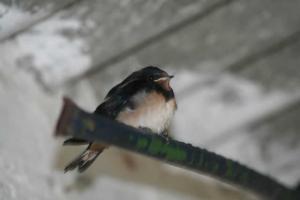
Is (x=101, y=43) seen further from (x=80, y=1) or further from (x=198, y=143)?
(x=198, y=143)

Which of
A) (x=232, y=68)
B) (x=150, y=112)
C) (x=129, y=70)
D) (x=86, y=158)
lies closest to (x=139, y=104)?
(x=150, y=112)

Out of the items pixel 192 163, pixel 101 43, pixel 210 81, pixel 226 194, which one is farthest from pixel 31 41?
pixel 226 194

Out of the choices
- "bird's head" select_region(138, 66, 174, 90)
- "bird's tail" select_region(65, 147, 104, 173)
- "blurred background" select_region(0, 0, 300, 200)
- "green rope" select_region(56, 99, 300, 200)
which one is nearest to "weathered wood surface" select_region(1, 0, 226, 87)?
"blurred background" select_region(0, 0, 300, 200)

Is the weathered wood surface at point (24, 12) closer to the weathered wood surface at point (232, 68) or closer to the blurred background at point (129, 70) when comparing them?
the blurred background at point (129, 70)

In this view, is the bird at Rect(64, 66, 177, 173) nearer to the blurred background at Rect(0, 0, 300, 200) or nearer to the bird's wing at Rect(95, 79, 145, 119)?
the bird's wing at Rect(95, 79, 145, 119)

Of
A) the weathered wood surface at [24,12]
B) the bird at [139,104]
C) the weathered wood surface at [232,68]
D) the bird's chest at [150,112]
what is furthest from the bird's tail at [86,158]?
the weathered wood surface at [232,68]

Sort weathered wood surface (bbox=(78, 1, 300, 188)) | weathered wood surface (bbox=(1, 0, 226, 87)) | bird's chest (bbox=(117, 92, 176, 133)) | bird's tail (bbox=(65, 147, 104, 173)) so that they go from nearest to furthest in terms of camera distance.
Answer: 1. bird's tail (bbox=(65, 147, 104, 173))
2. bird's chest (bbox=(117, 92, 176, 133))
3. weathered wood surface (bbox=(1, 0, 226, 87))
4. weathered wood surface (bbox=(78, 1, 300, 188))
